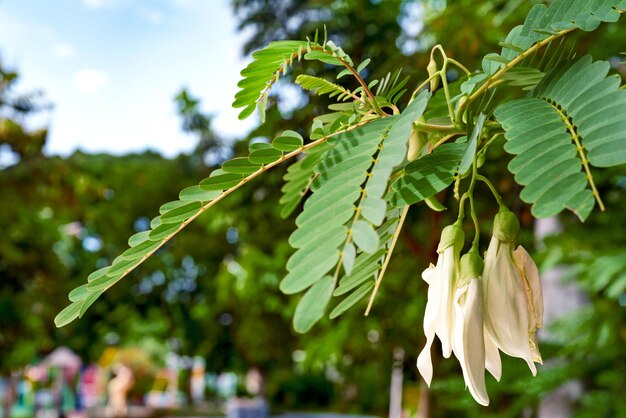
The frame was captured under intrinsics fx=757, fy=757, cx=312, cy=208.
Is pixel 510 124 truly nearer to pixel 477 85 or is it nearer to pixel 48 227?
pixel 477 85

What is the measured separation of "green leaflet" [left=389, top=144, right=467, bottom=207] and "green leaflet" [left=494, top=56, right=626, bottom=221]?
5 centimetres

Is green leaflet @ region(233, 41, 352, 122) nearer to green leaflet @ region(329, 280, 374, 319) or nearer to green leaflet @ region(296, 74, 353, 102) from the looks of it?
green leaflet @ region(296, 74, 353, 102)

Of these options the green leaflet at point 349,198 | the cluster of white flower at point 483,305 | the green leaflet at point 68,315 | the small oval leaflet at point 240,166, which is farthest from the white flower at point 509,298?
the green leaflet at point 68,315

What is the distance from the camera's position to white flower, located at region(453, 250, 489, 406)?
54 centimetres

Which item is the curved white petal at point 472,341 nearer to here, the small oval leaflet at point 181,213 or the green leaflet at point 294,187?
the small oval leaflet at point 181,213

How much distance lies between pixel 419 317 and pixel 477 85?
298 centimetres

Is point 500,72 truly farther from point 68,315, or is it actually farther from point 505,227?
point 68,315

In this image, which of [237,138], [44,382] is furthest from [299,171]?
[44,382]

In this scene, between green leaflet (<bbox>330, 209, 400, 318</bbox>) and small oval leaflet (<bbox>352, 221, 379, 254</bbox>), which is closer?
small oval leaflet (<bbox>352, 221, 379, 254</bbox>)

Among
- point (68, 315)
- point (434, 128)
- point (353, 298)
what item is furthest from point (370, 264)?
point (68, 315)

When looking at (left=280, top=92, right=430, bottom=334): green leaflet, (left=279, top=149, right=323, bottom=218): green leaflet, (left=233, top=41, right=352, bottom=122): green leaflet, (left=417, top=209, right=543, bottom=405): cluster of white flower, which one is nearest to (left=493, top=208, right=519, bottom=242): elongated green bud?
(left=417, top=209, right=543, bottom=405): cluster of white flower

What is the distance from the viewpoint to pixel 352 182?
557 mm

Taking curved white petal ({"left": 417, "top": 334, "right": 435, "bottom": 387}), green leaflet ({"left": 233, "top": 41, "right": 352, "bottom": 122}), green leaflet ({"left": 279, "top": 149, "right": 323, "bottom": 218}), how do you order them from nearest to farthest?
curved white petal ({"left": 417, "top": 334, "right": 435, "bottom": 387})
green leaflet ({"left": 233, "top": 41, "right": 352, "bottom": 122})
green leaflet ({"left": 279, "top": 149, "right": 323, "bottom": 218})

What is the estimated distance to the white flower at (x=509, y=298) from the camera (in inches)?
22.0
